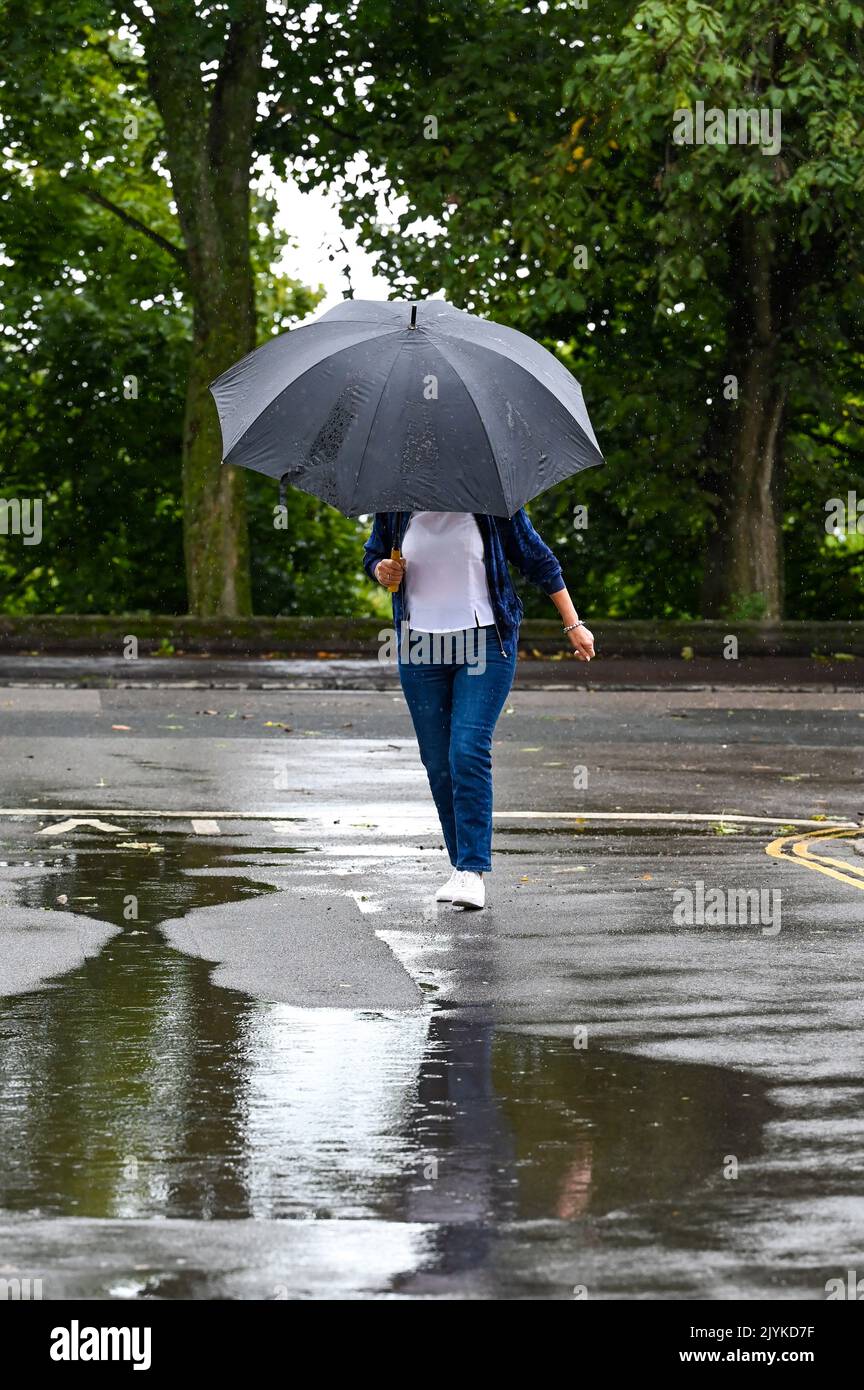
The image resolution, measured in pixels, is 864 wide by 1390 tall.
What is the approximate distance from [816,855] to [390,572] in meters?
2.75

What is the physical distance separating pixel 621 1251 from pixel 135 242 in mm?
26351

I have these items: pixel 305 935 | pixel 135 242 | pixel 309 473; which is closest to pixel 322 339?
pixel 309 473

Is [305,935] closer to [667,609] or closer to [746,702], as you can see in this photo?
[746,702]

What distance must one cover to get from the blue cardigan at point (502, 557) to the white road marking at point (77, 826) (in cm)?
268

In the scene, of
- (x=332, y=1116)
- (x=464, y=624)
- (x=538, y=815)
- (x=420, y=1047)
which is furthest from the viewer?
(x=538, y=815)

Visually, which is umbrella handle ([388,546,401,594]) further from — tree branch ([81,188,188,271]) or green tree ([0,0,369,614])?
tree branch ([81,188,188,271])

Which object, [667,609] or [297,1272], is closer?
[297,1272]

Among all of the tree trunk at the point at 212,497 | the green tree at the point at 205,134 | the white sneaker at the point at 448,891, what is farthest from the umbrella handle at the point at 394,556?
the tree trunk at the point at 212,497

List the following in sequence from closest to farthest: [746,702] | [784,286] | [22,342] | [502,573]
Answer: [502,573] < [746,702] < [784,286] < [22,342]

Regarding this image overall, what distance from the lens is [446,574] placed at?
28.9 feet

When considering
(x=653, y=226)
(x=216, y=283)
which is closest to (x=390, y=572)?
(x=653, y=226)

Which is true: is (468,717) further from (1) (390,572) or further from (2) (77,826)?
(2) (77,826)

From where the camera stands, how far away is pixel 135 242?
29844 millimetres

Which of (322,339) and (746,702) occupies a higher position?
(322,339)
